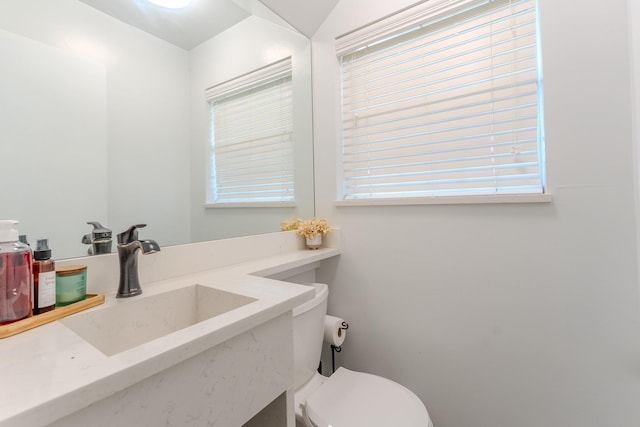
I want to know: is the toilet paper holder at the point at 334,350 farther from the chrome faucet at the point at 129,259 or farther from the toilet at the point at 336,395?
the chrome faucet at the point at 129,259

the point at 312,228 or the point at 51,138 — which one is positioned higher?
the point at 51,138

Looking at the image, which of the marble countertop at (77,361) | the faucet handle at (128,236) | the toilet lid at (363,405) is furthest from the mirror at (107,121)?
the toilet lid at (363,405)

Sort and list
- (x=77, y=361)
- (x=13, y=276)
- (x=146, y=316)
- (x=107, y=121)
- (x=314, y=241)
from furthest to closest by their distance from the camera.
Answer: (x=314, y=241) < (x=107, y=121) < (x=146, y=316) < (x=13, y=276) < (x=77, y=361)

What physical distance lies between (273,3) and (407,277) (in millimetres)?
1523

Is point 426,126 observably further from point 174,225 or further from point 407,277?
point 174,225

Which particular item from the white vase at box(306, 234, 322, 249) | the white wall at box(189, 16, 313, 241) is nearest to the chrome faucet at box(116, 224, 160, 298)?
the white wall at box(189, 16, 313, 241)

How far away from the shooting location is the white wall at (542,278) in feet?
3.05

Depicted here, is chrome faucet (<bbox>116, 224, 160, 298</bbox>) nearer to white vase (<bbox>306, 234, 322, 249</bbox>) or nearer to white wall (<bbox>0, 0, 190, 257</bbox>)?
white wall (<bbox>0, 0, 190, 257</bbox>)

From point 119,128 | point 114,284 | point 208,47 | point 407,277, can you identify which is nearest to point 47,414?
point 114,284

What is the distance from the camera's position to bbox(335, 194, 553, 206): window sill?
1035mm

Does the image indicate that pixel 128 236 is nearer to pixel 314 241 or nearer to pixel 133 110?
pixel 133 110

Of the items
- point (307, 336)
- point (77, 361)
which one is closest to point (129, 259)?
point (77, 361)

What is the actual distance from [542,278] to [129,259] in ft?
4.59

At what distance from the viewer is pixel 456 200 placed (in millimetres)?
1182
